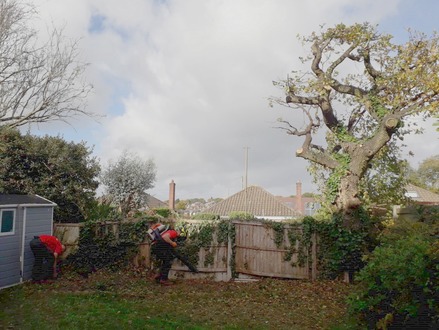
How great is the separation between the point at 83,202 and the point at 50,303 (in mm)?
5823

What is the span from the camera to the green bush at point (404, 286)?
504cm

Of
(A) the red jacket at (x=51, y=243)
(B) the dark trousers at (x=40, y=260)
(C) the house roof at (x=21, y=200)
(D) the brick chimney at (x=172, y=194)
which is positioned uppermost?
(D) the brick chimney at (x=172, y=194)

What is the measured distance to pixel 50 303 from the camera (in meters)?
8.77

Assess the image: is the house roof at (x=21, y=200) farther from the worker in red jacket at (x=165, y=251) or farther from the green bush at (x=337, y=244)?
the green bush at (x=337, y=244)

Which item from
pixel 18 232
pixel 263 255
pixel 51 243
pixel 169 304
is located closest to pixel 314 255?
pixel 263 255

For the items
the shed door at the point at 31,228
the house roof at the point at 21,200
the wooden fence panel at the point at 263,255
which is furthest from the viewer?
the wooden fence panel at the point at 263,255

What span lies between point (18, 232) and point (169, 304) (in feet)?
16.6

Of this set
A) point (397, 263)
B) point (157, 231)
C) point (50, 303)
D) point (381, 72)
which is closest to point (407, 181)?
point (381, 72)

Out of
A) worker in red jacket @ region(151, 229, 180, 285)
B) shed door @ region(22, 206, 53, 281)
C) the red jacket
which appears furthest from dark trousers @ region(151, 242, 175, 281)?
shed door @ region(22, 206, 53, 281)

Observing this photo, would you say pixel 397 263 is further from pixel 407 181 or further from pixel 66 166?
pixel 407 181

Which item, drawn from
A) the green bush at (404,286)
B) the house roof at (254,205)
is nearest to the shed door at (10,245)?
the green bush at (404,286)

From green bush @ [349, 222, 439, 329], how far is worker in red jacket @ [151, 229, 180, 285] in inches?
264

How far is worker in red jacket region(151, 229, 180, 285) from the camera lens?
464 inches

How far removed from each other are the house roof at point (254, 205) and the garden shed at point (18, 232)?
27317mm
